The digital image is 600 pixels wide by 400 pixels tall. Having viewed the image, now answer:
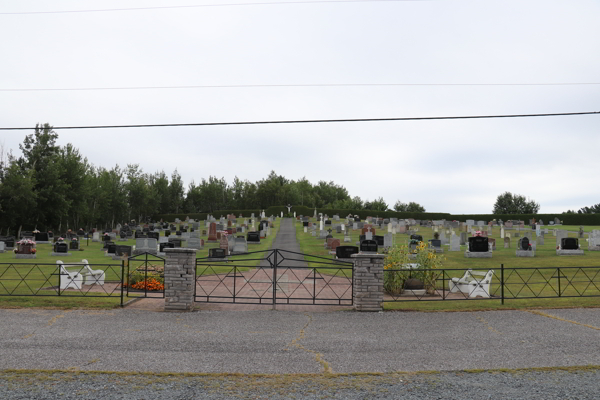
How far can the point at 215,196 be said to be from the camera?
92.1 m

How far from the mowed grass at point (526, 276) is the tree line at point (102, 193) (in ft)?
85.0

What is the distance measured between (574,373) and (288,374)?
4.23m

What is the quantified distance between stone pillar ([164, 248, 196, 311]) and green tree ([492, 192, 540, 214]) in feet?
256

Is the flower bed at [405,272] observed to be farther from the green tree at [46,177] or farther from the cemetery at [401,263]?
the green tree at [46,177]

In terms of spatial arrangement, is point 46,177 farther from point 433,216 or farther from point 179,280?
point 433,216

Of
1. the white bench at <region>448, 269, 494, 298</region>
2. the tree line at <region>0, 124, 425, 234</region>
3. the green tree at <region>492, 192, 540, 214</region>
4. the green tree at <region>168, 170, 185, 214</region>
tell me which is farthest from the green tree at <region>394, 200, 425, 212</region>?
the white bench at <region>448, 269, 494, 298</region>

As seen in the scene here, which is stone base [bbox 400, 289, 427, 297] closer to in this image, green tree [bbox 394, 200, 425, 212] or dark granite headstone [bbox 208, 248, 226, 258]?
dark granite headstone [bbox 208, 248, 226, 258]

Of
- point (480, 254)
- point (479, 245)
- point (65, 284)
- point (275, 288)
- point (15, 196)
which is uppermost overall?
point (15, 196)

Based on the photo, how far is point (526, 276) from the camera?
1834 centimetres

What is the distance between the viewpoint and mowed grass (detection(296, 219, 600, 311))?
1252 centimetres

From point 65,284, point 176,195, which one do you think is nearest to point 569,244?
point 65,284

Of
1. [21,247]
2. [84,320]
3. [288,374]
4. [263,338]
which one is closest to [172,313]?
[84,320]

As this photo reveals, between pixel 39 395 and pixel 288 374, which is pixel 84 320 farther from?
pixel 288 374

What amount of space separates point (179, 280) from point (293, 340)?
424cm
